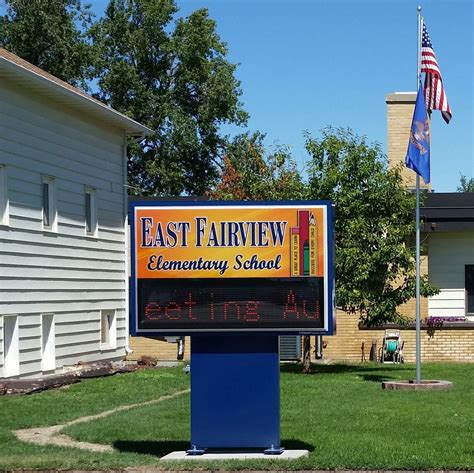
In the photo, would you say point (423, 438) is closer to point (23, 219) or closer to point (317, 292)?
point (317, 292)

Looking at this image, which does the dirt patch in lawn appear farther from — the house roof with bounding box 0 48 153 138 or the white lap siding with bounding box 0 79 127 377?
the house roof with bounding box 0 48 153 138

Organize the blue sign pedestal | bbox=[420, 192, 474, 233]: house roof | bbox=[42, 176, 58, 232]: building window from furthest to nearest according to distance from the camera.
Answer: bbox=[420, 192, 474, 233]: house roof
bbox=[42, 176, 58, 232]: building window
the blue sign pedestal

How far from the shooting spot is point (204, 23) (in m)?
49.3

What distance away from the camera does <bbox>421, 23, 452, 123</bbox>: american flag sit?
68.4 feet

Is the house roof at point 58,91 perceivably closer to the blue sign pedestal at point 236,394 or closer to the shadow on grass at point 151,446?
the shadow on grass at point 151,446

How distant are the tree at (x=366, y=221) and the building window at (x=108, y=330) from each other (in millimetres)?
6533

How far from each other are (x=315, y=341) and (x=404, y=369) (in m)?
3.93

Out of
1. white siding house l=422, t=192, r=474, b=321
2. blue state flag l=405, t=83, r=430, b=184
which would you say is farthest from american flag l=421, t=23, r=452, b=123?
white siding house l=422, t=192, r=474, b=321

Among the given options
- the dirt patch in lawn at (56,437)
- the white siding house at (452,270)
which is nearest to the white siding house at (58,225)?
the dirt patch in lawn at (56,437)

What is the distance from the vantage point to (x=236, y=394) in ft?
40.8

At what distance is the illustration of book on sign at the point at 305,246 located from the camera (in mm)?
12133

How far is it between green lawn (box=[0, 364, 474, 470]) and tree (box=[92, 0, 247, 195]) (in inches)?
1031

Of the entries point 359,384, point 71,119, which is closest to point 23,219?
point 71,119

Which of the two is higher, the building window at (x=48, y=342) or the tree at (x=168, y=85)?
the tree at (x=168, y=85)
